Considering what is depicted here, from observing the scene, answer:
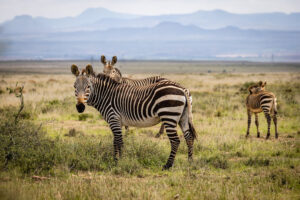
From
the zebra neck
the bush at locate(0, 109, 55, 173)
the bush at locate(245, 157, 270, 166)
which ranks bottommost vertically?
the bush at locate(245, 157, 270, 166)

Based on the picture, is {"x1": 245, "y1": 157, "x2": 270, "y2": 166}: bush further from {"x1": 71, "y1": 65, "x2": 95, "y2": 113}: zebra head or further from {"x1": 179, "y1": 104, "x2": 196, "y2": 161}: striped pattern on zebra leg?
{"x1": 71, "y1": 65, "x2": 95, "y2": 113}: zebra head

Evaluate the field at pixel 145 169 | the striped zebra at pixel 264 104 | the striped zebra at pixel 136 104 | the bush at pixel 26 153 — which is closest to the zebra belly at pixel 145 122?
the striped zebra at pixel 136 104

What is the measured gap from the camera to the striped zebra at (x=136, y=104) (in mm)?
7801

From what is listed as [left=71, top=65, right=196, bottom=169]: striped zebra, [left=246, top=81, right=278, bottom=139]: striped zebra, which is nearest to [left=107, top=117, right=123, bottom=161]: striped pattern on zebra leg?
[left=71, top=65, right=196, bottom=169]: striped zebra

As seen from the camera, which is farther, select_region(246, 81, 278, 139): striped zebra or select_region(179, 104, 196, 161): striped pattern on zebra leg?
select_region(246, 81, 278, 139): striped zebra

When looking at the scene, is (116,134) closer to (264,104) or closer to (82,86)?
(82,86)

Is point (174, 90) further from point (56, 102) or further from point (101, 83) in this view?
point (56, 102)

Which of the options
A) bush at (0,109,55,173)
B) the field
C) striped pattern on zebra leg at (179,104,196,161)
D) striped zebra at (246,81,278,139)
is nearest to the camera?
the field

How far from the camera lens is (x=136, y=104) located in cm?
828

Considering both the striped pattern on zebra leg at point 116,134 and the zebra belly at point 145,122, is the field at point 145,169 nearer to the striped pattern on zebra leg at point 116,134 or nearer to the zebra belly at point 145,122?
the striped pattern on zebra leg at point 116,134

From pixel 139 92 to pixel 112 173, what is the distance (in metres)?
2.07

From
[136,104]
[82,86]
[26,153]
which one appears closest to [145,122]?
[136,104]

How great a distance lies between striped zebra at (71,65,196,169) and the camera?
7.80 m

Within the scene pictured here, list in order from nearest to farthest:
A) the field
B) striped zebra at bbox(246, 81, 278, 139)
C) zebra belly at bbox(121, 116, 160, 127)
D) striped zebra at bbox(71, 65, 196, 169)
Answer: the field, striped zebra at bbox(71, 65, 196, 169), zebra belly at bbox(121, 116, 160, 127), striped zebra at bbox(246, 81, 278, 139)
